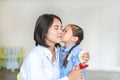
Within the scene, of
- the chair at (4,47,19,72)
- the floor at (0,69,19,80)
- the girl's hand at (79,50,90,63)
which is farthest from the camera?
the chair at (4,47,19,72)

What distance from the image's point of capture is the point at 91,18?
5.56 metres

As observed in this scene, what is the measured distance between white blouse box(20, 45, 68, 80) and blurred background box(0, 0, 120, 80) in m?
4.01

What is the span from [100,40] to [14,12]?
2.14 m

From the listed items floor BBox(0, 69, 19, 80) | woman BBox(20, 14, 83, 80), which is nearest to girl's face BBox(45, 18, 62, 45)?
woman BBox(20, 14, 83, 80)

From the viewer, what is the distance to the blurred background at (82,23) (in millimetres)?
5500

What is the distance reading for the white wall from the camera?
217 inches

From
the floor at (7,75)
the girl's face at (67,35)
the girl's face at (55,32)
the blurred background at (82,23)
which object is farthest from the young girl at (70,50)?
the blurred background at (82,23)

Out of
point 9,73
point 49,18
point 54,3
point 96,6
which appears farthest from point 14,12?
point 49,18

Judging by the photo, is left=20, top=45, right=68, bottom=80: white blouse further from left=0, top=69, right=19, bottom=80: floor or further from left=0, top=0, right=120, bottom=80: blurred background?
left=0, top=0, right=120, bottom=80: blurred background

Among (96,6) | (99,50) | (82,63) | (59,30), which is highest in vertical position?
(96,6)

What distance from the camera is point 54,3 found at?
5586mm

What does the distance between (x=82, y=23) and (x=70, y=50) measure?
4.01 m

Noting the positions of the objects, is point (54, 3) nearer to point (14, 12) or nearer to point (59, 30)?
point (14, 12)

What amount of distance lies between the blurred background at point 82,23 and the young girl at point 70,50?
385 centimetres
